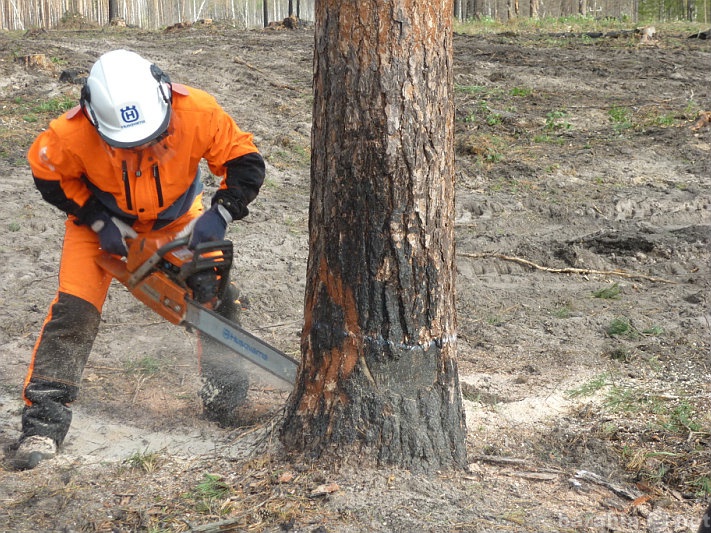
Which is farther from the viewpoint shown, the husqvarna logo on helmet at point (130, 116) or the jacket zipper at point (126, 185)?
the jacket zipper at point (126, 185)

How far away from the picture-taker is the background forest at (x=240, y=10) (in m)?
17.7

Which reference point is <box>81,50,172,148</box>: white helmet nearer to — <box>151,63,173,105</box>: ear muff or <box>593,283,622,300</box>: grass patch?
<box>151,63,173,105</box>: ear muff

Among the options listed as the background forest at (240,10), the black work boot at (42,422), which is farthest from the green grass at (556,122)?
the background forest at (240,10)

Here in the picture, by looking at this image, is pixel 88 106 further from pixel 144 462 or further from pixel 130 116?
pixel 144 462

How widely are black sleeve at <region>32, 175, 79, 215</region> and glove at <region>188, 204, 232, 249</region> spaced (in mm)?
589

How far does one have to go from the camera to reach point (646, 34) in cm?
1474

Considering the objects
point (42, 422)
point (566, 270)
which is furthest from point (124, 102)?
point (566, 270)

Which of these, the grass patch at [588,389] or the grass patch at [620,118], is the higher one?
the grass patch at [620,118]

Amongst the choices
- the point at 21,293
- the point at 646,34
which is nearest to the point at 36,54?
the point at 21,293

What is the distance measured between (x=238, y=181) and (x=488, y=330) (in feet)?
6.81

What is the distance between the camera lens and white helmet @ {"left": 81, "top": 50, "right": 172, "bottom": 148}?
3.46m

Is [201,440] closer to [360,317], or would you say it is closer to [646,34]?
[360,317]

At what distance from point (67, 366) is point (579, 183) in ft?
19.7

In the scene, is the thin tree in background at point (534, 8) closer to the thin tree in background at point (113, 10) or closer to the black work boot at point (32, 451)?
the thin tree in background at point (113, 10)
